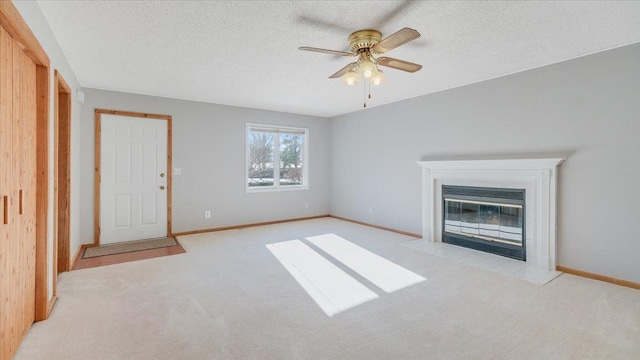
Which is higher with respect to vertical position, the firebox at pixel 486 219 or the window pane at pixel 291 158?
the window pane at pixel 291 158

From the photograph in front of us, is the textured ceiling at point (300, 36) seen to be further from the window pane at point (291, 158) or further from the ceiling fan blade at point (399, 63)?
the window pane at point (291, 158)

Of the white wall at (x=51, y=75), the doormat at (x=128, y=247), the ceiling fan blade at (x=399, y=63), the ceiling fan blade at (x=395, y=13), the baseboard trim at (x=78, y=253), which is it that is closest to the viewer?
the white wall at (x=51, y=75)

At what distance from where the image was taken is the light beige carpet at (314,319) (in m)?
1.95

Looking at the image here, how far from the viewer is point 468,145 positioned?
14.2 ft

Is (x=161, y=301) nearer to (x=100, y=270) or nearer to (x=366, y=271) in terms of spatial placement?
(x=100, y=270)

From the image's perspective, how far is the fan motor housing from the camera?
8.55 feet

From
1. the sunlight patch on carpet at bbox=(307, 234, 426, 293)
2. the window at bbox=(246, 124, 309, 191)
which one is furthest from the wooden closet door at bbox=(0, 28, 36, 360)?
the window at bbox=(246, 124, 309, 191)

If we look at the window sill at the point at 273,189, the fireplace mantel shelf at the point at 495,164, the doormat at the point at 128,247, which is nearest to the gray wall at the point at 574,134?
the fireplace mantel shelf at the point at 495,164

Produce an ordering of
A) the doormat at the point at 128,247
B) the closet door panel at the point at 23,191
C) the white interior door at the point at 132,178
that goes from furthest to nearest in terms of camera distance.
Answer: the white interior door at the point at 132,178 < the doormat at the point at 128,247 < the closet door panel at the point at 23,191

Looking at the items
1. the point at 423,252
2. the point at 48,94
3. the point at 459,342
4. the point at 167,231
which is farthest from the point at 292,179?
the point at 459,342

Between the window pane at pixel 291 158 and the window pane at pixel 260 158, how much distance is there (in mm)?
258

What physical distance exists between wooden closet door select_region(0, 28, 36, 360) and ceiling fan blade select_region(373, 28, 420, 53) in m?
2.39

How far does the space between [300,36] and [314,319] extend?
2.41m

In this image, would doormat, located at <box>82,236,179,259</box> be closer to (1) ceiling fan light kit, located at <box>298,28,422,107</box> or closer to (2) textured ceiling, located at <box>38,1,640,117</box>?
(2) textured ceiling, located at <box>38,1,640,117</box>
